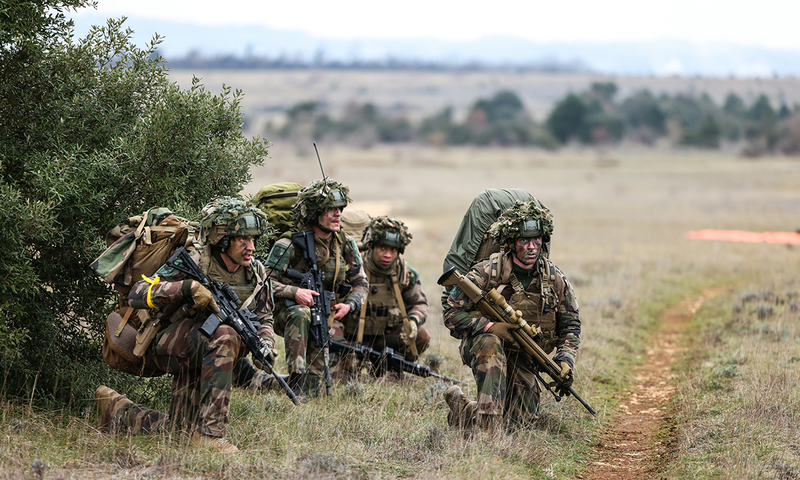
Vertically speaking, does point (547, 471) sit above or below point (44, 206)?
below

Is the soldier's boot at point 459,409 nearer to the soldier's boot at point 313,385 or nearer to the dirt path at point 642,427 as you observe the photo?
the dirt path at point 642,427

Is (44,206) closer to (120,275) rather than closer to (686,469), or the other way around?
(120,275)

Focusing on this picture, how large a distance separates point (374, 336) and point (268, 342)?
2.91 m

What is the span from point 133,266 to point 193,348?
801 mm

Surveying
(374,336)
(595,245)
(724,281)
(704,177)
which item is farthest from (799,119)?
(374,336)

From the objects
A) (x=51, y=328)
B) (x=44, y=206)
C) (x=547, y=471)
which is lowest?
(x=547, y=471)

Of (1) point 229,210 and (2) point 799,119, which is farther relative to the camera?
(2) point 799,119

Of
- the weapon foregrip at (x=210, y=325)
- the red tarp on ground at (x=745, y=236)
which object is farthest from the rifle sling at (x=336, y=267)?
the red tarp on ground at (x=745, y=236)

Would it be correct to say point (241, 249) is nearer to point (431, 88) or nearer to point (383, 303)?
point (383, 303)

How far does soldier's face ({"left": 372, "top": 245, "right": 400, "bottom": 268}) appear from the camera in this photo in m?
8.83

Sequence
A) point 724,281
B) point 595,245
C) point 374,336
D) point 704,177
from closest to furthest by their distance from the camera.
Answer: point 374,336
point 724,281
point 595,245
point 704,177

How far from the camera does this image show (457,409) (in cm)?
701

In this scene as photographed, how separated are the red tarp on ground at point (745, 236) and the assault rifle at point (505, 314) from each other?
16.4 m

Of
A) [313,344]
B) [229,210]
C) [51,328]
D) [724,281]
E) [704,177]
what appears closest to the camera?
[229,210]
